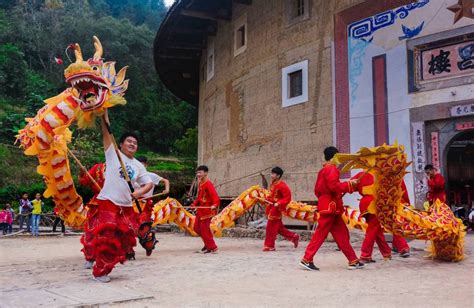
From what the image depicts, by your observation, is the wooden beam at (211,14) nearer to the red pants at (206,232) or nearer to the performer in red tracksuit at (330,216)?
the red pants at (206,232)

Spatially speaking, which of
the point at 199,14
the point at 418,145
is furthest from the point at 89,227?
the point at 199,14

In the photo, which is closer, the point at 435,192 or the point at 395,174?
the point at 395,174

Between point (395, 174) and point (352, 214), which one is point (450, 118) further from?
point (395, 174)

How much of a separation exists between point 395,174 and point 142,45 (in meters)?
40.3

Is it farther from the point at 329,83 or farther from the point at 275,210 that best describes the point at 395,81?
the point at 275,210

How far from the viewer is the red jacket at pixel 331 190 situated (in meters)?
6.70

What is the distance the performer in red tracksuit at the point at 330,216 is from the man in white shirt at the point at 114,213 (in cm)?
239

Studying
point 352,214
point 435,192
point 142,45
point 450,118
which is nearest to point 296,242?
point 352,214

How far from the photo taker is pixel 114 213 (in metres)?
5.77

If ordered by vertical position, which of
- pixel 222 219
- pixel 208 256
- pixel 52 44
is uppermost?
pixel 52 44

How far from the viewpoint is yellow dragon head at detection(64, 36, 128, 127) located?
5.75 m

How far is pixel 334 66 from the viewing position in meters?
13.9

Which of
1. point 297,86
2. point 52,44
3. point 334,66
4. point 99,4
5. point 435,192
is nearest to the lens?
point 435,192

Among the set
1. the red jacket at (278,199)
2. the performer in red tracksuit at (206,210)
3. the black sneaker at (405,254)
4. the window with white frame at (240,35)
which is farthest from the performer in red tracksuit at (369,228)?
the window with white frame at (240,35)
